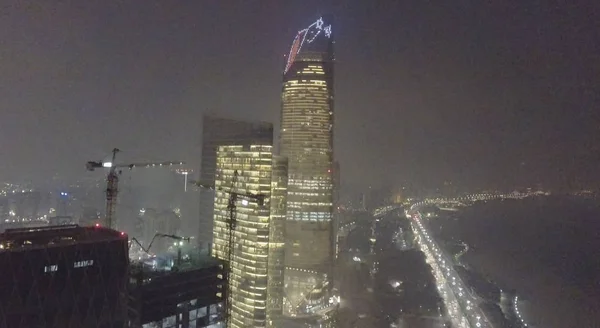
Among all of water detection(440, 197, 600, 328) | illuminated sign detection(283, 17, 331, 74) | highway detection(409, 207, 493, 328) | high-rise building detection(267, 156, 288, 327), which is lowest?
water detection(440, 197, 600, 328)

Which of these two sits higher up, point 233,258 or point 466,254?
point 233,258

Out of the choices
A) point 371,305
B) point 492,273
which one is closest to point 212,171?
point 371,305

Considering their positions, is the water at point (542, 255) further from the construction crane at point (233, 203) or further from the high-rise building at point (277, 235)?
the construction crane at point (233, 203)

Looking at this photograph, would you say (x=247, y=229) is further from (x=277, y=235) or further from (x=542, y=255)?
(x=542, y=255)

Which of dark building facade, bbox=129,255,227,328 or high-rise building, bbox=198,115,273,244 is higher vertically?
high-rise building, bbox=198,115,273,244

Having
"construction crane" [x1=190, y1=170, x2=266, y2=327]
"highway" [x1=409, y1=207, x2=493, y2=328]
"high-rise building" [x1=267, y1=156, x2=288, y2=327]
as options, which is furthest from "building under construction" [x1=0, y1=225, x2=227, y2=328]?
"highway" [x1=409, y1=207, x2=493, y2=328]

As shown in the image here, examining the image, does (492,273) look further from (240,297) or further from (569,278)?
(240,297)

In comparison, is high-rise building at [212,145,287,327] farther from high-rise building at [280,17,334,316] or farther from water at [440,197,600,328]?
water at [440,197,600,328]
